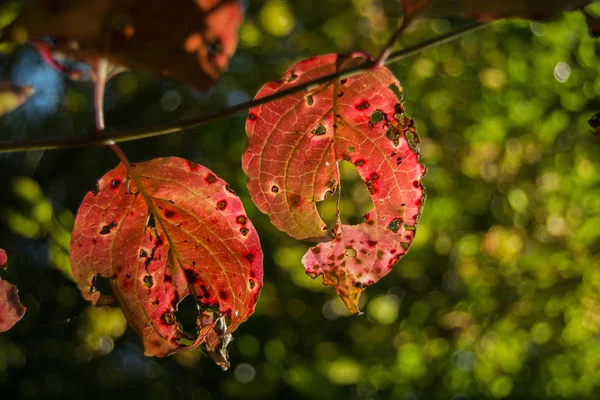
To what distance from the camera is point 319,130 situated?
80 cm

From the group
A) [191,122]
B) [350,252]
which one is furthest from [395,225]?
[191,122]

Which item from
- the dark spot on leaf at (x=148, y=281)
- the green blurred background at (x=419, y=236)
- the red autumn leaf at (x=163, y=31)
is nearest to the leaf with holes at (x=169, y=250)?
the dark spot on leaf at (x=148, y=281)

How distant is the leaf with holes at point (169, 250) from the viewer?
30.9 inches

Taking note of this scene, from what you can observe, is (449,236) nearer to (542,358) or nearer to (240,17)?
(542,358)

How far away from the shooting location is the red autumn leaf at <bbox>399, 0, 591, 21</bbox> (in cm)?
45

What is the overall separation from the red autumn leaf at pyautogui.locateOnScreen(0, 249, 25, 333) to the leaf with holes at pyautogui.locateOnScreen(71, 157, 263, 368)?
0.27ft

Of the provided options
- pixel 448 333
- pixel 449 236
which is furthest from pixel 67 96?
pixel 448 333

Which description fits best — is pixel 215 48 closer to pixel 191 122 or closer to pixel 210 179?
pixel 191 122

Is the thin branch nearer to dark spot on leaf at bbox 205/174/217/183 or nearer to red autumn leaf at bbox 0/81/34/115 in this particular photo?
red autumn leaf at bbox 0/81/34/115

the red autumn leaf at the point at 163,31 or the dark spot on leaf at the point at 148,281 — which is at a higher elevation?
the red autumn leaf at the point at 163,31

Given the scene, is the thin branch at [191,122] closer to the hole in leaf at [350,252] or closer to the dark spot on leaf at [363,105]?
the dark spot on leaf at [363,105]

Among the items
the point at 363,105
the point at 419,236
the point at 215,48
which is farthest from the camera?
the point at 419,236

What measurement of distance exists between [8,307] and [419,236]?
211cm

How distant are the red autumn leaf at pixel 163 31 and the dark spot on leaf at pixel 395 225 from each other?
41 cm
